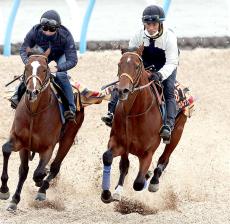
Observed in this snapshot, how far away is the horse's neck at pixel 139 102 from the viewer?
1335cm

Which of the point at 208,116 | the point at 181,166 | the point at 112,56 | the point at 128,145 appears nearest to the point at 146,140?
the point at 128,145

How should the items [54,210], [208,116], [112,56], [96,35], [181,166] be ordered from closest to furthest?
[54,210]
[181,166]
[208,116]
[112,56]
[96,35]

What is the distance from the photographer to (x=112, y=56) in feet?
69.0

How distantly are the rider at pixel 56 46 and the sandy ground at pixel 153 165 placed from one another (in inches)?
55.1

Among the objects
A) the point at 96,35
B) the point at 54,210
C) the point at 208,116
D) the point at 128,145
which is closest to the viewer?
the point at 128,145

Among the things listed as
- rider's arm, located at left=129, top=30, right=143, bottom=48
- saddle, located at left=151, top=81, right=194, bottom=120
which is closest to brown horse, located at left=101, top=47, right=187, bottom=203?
saddle, located at left=151, top=81, right=194, bottom=120

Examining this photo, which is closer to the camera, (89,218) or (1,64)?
(89,218)

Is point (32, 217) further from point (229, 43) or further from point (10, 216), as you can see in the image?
point (229, 43)

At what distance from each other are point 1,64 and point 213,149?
4490 millimetres

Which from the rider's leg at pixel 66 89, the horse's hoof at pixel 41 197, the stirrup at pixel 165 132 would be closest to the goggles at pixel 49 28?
the rider's leg at pixel 66 89

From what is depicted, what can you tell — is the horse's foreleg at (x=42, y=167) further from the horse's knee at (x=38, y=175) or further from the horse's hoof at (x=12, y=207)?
the horse's hoof at (x=12, y=207)

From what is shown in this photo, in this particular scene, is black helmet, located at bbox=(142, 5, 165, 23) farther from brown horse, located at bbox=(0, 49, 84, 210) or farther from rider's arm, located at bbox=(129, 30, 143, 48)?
brown horse, located at bbox=(0, 49, 84, 210)

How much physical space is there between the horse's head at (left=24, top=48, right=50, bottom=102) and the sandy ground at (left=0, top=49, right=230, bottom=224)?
65.8 inches

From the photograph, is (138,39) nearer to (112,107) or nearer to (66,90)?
(112,107)
